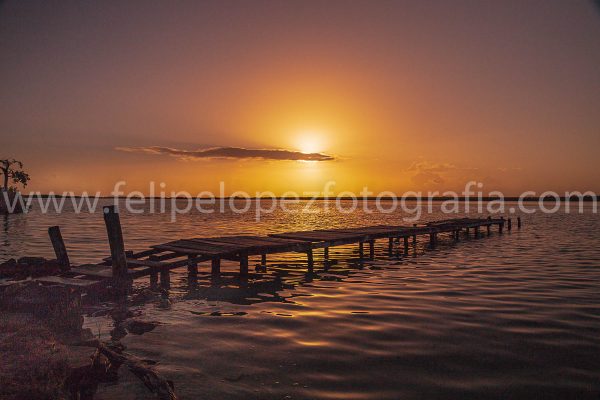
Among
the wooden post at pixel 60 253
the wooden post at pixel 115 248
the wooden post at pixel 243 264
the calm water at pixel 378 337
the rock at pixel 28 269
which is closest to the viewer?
the calm water at pixel 378 337

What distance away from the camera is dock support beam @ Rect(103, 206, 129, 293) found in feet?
37.0

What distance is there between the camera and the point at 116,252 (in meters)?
11.2

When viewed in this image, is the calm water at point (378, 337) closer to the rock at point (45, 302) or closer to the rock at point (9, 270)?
the rock at point (45, 302)

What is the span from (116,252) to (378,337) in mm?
6725

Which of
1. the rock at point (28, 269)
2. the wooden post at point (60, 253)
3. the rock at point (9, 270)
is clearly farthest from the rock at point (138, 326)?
the rock at point (9, 270)

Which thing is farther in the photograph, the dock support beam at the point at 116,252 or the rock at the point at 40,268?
the rock at the point at 40,268

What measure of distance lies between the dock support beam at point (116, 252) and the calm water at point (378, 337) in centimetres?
131

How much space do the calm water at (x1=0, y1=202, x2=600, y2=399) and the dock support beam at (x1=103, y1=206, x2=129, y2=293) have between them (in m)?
1.31

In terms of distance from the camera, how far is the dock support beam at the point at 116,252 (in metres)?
11.3

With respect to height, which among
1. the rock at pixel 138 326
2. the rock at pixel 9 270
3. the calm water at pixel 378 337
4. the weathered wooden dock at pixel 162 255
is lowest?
the calm water at pixel 378 337

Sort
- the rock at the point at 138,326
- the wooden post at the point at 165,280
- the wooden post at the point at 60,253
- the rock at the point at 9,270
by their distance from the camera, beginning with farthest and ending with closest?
the rock at the point at 9,270, the wooden post at the point at 60,253, the wooden post at the point at 165,280, the rock at the point at 138,326

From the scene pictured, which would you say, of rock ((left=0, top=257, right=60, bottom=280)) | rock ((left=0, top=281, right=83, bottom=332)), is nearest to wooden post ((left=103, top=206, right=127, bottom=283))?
rock ((left=0, top=281, right=83, bottom=332))

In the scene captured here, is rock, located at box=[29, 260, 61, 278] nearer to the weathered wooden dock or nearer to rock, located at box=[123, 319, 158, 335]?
the weathered wooden dock

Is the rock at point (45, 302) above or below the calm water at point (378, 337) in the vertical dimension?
above
